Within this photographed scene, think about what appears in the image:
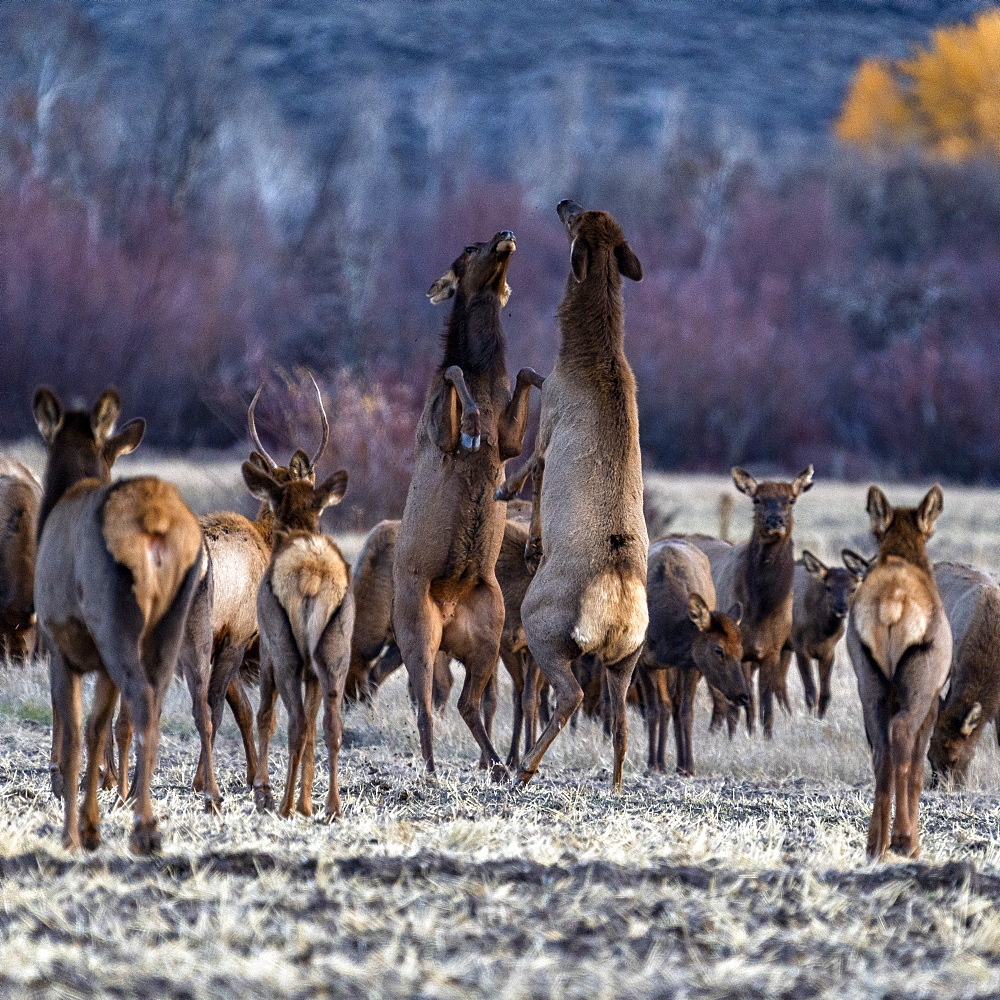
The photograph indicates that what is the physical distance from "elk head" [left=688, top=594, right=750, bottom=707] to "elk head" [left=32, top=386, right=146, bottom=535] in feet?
20.3

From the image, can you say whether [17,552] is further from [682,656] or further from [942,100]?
[942,100]

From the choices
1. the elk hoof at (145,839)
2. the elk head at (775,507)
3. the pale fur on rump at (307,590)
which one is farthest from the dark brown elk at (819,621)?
the elk hoof at (145,839)

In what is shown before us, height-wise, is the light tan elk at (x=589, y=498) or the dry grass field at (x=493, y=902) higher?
the light tan elk at (x=589, y=498)

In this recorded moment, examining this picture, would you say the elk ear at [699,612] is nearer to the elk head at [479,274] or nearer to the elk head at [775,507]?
the elk head at [775,507]

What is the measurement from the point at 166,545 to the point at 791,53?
71630mm

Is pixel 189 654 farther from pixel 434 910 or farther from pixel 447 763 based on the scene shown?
pixel 434 910

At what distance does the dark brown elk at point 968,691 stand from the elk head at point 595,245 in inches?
139

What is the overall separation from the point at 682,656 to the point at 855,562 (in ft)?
5.66

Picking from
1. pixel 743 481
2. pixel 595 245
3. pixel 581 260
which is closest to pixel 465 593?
pixel 581 260

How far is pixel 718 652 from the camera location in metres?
12.3

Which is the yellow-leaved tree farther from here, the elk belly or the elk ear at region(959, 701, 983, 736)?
the elk belly

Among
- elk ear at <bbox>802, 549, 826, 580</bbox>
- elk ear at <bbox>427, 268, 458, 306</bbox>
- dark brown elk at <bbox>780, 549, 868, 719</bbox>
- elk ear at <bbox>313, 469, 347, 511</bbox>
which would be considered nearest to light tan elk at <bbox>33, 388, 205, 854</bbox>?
elk ear at <bbox>313, 469, 347, 511</bbox>

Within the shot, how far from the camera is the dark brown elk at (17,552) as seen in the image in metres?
10.4

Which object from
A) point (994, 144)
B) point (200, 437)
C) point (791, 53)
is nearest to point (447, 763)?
point (200, 437)
